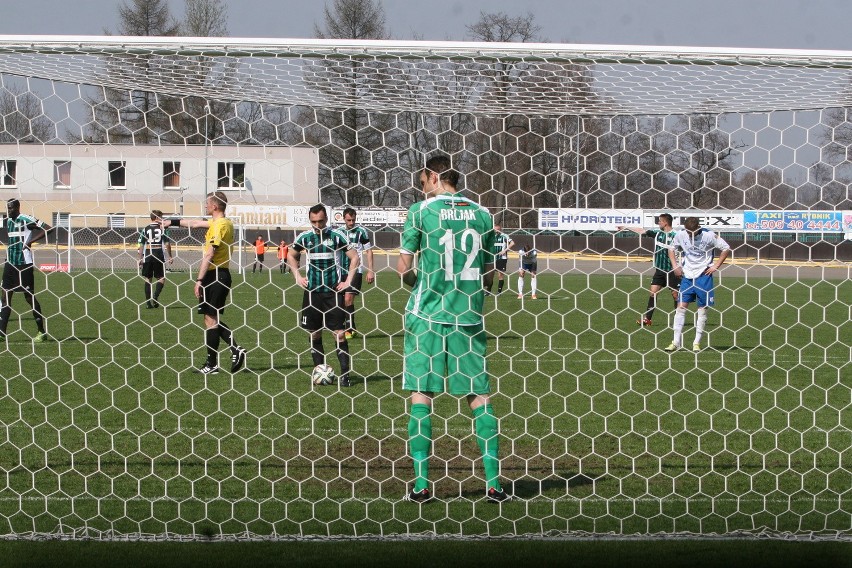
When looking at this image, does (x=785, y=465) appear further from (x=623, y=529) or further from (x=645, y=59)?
(x=645, y=59)

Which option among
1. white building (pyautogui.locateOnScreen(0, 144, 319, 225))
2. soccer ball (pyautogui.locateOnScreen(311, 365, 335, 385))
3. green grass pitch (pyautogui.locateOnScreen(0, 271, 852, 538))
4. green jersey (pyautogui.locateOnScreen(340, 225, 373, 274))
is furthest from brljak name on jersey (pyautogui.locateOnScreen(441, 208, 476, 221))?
green jersey (pyautogui.locateOnScreen(340, 225, 373, 274))

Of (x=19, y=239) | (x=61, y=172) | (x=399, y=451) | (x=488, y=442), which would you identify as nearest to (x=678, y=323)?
(x=399, y=451)

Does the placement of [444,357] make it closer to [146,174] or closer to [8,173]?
[146,174]

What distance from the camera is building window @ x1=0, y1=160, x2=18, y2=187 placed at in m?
4.66

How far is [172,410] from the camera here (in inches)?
292

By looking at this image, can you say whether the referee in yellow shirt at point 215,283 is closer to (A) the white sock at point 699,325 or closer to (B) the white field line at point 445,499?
(B) the white field line at point 445,499

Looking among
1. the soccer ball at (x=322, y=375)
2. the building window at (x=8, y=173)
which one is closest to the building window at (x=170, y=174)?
the building window at (x=8, y=173)

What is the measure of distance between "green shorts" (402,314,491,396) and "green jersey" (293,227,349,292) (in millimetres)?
3603

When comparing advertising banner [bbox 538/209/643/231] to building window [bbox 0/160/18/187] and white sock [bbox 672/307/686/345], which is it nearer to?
building window [bbox 0/160/18/187]

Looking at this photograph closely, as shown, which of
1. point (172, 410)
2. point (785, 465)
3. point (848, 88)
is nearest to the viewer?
point (848, 88)

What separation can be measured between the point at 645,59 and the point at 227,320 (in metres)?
10.5

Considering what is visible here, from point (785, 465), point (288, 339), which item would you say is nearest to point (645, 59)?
point (785, 465)

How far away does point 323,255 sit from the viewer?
9.01 metres

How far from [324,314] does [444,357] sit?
3.98 m
